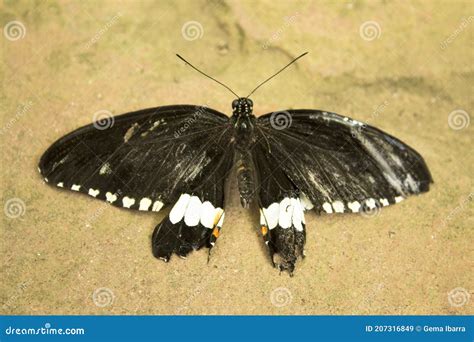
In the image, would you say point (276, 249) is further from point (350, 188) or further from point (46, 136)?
point (46, 136)

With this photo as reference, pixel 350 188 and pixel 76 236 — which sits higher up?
pixel 350 188

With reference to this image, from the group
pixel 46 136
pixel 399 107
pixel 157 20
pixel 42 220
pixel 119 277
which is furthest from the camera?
pixel 157 20

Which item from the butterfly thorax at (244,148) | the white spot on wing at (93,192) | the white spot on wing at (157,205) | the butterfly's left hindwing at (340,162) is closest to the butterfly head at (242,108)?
the butterfly thorax at (244,148)

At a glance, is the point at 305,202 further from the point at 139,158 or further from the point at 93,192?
the point at 93,192

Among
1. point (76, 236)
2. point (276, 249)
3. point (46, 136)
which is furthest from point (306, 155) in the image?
point (46, 136)

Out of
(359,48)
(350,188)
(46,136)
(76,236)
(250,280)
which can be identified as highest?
(359,48)

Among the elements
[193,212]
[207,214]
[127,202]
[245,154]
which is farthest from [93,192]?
[245,154]

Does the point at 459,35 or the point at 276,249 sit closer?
the point at 276,249
